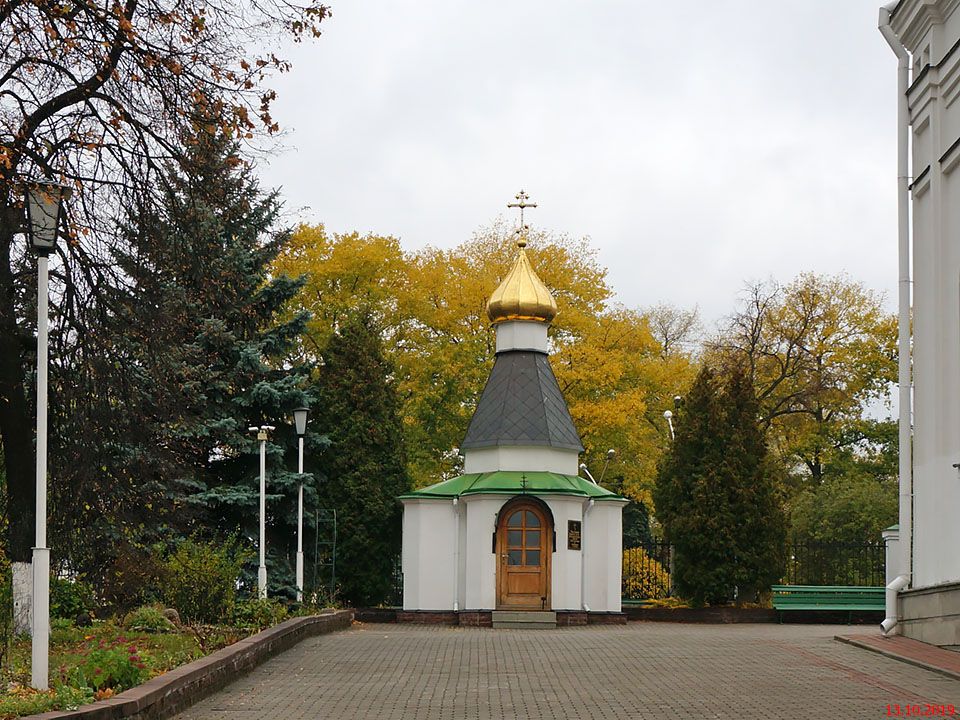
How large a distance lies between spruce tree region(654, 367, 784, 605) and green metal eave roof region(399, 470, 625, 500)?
2.21 m

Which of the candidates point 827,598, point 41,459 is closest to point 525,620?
point 827,598

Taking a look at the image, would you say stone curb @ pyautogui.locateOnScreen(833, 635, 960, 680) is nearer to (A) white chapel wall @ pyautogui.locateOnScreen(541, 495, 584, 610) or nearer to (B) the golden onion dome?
(A) white chapel wall @ pyautogui.locateOnScreen(541, 495, 584, 610)

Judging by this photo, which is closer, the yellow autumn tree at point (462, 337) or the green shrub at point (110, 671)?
the green shrub at point (110, 671)

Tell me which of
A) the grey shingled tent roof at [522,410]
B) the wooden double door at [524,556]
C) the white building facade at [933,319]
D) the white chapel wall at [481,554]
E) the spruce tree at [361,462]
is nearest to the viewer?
the white building facade at [933,319]

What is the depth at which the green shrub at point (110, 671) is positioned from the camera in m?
10.1

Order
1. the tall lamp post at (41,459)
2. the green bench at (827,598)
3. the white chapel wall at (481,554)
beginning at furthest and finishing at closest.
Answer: the green bench at (827,598), the white chapel wall at (481,554), the tall lamp post at (41,459)

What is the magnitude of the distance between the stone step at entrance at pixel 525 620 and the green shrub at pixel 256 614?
31.1 feet

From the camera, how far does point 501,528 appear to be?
2945cm

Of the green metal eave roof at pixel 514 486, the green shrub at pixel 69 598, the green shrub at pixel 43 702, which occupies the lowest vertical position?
the green shrub at pixel 69 598

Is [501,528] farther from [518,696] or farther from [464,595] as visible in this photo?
[518,696]

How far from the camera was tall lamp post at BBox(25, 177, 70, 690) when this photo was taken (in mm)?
10125

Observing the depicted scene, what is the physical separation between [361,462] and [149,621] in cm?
1572

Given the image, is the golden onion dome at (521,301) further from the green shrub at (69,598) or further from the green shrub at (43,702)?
the green shrub at (43,702)

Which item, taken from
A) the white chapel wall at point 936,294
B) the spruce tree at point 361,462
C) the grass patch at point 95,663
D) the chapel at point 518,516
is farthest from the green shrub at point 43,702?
the spruce tree at point 361,462
